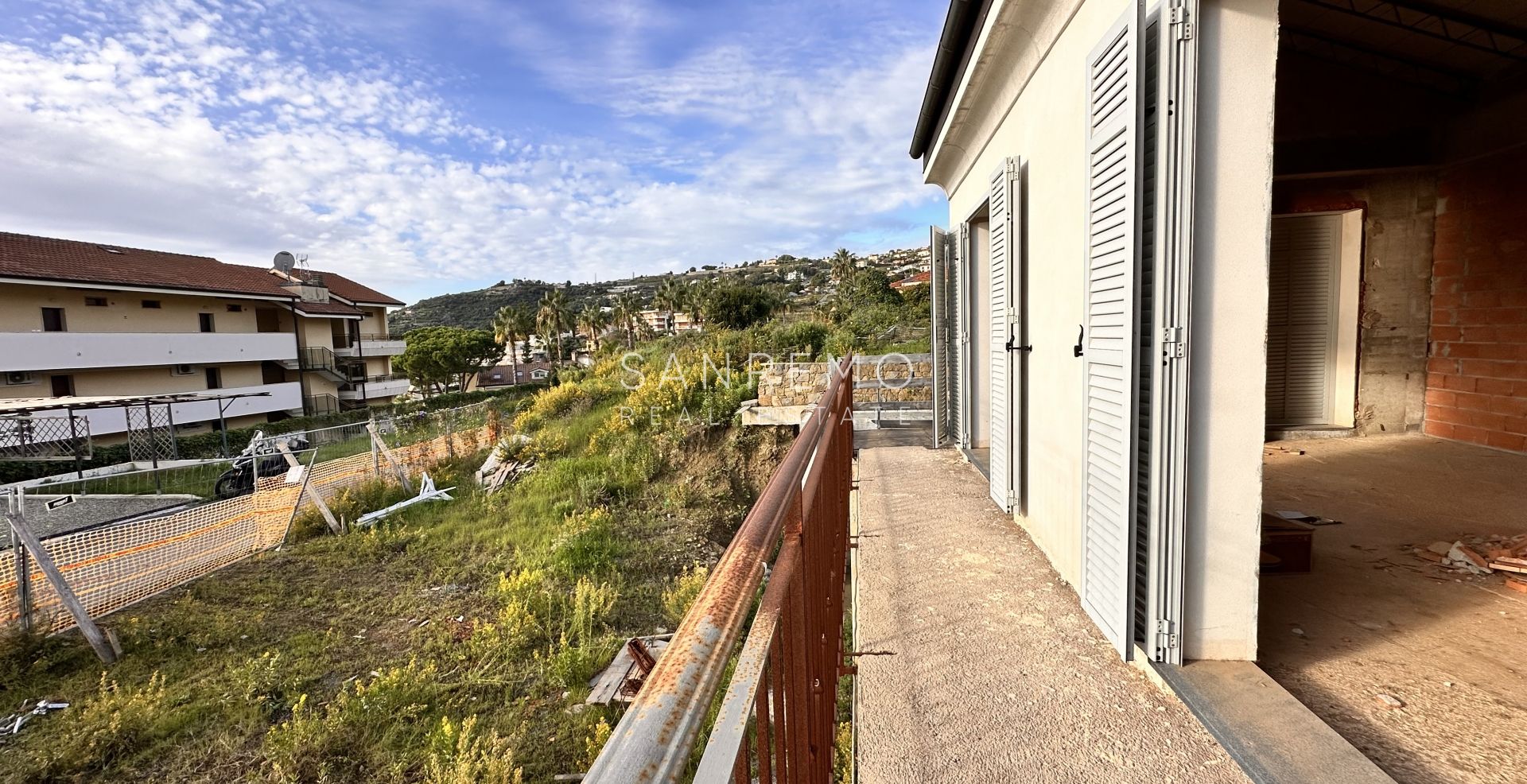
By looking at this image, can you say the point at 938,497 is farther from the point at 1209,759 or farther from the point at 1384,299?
the point at 1384,299

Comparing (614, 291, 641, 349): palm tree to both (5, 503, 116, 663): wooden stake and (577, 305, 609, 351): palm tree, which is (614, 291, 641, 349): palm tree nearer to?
(577, 305, 609, 351): palm tree

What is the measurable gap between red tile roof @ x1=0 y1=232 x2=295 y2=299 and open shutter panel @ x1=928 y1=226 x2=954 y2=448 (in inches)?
934

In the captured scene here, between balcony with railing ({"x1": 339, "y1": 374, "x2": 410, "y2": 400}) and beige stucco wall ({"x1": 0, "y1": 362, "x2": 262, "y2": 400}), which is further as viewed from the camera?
balcony with railing ({"x1": 339, "y1": 374, "x2": 410, "y2": 400})

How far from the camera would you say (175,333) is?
20.8m

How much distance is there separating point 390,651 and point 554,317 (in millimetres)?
→ 44295

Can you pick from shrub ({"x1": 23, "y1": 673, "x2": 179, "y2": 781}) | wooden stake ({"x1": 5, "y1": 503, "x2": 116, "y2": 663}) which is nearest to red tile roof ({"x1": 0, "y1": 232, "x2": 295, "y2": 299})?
wooden stake ({"x1": 5, "y1": 503, "x2": 116, "y2": 663})

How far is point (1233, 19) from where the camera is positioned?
1942 millimetres

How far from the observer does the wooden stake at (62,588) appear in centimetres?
510

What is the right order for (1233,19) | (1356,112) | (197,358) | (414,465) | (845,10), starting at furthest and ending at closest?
(197,358), (414,465), (845,10), (1356,112), (1233,19)

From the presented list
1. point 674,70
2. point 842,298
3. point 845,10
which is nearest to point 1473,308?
point 845,10

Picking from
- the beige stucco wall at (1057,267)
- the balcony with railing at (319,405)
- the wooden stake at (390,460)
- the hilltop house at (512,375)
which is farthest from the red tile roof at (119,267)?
the beige stucco wall at (1057,267)

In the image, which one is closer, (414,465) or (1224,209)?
(1224,209)

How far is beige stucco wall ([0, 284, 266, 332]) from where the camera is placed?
17.4 meters

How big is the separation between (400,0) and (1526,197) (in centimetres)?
1224
